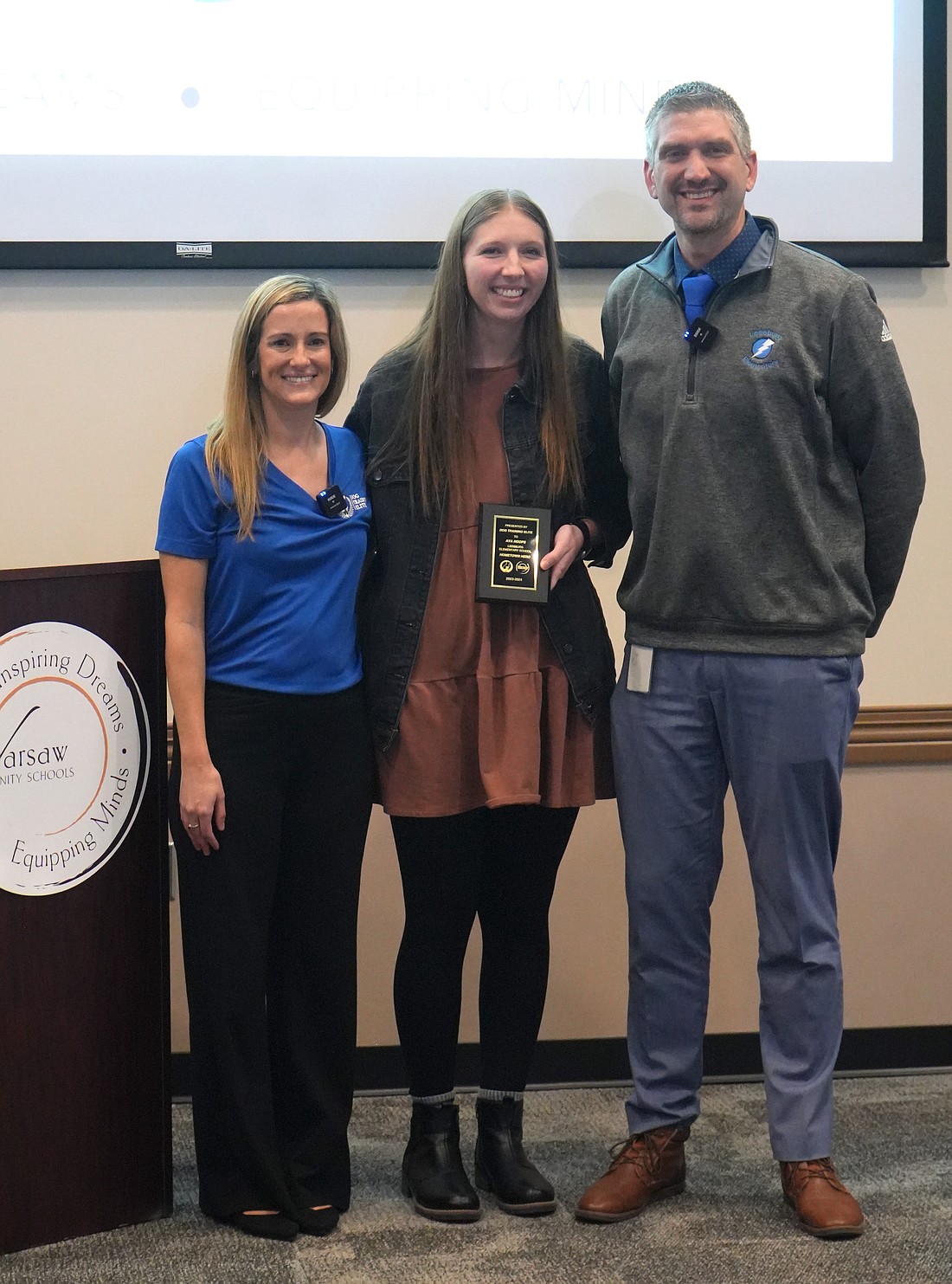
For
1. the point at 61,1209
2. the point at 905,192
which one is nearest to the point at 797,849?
the point at 61,1209

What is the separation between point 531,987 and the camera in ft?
7.21

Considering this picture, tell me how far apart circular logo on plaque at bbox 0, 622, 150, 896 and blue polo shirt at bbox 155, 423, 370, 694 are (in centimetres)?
17

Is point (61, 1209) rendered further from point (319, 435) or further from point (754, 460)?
point (754, 460)

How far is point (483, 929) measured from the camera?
2223 millimetres

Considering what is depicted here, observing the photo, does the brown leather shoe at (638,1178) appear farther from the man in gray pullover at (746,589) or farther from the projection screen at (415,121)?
the projection screen at (415,121)

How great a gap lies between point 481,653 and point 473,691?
63 mm

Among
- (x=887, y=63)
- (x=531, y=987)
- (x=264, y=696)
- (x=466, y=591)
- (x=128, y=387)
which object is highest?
(x=887, y=63)

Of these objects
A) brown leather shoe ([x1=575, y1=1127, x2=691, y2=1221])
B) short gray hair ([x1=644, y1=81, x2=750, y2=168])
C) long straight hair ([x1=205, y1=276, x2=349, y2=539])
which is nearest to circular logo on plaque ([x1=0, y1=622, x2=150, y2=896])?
long straight hair ([x1=205, y1=276, x2=349, y2=539])

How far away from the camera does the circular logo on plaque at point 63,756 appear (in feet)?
6.41

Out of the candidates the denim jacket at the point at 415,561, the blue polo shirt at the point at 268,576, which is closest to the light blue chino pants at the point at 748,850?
the denim jacket at the point at 415,561

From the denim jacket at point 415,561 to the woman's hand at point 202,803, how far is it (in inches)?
10.4

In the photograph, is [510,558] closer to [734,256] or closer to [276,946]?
[734,256]

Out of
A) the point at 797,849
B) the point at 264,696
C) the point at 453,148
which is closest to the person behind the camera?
the point at 264,696

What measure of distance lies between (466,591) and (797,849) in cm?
67
